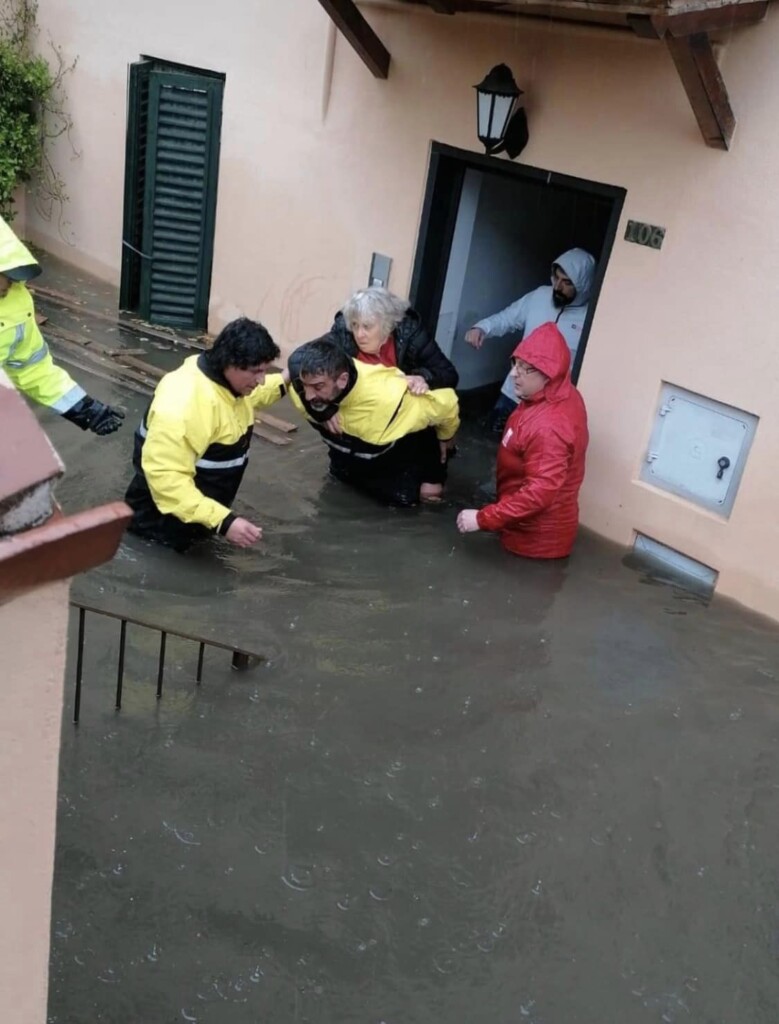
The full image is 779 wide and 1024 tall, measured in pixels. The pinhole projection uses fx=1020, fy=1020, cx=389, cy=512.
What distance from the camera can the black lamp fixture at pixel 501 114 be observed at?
5.98 metres

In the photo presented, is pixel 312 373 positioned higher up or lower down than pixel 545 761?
higher up

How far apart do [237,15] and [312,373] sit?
4293mm

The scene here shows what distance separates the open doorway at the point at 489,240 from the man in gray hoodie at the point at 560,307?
0.66ft

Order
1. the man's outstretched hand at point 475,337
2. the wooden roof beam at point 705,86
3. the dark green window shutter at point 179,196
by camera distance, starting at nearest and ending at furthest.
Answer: the wooden roof beam at point 705,86 < the man's outstretched hand at point 475,337 < the dark green window shutter at point 179,196

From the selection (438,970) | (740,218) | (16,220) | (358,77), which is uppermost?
(358,77)

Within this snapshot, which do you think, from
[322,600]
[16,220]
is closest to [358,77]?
[322,600]

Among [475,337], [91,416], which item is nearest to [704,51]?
[475,337]

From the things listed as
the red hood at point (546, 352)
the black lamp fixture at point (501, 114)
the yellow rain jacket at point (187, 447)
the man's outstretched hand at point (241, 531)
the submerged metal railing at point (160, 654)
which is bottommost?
the submerged metal railing at point (160, 654)

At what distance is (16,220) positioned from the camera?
1071 cm

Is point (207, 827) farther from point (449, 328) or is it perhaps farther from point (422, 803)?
point (449, 328)

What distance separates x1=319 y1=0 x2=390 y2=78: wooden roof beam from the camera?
6617 millimetres

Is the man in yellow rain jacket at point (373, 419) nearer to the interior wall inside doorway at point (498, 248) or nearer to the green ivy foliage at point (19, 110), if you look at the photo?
the interior wall inside doorway at point (498, 248)

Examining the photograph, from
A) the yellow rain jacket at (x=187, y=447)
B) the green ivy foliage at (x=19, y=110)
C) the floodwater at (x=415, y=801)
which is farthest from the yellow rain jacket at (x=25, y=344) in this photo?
the green ivy foliage at (x=19, y=110)

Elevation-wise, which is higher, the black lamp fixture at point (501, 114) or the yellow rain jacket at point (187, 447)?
the black lamp fixture at point (501, 114)
